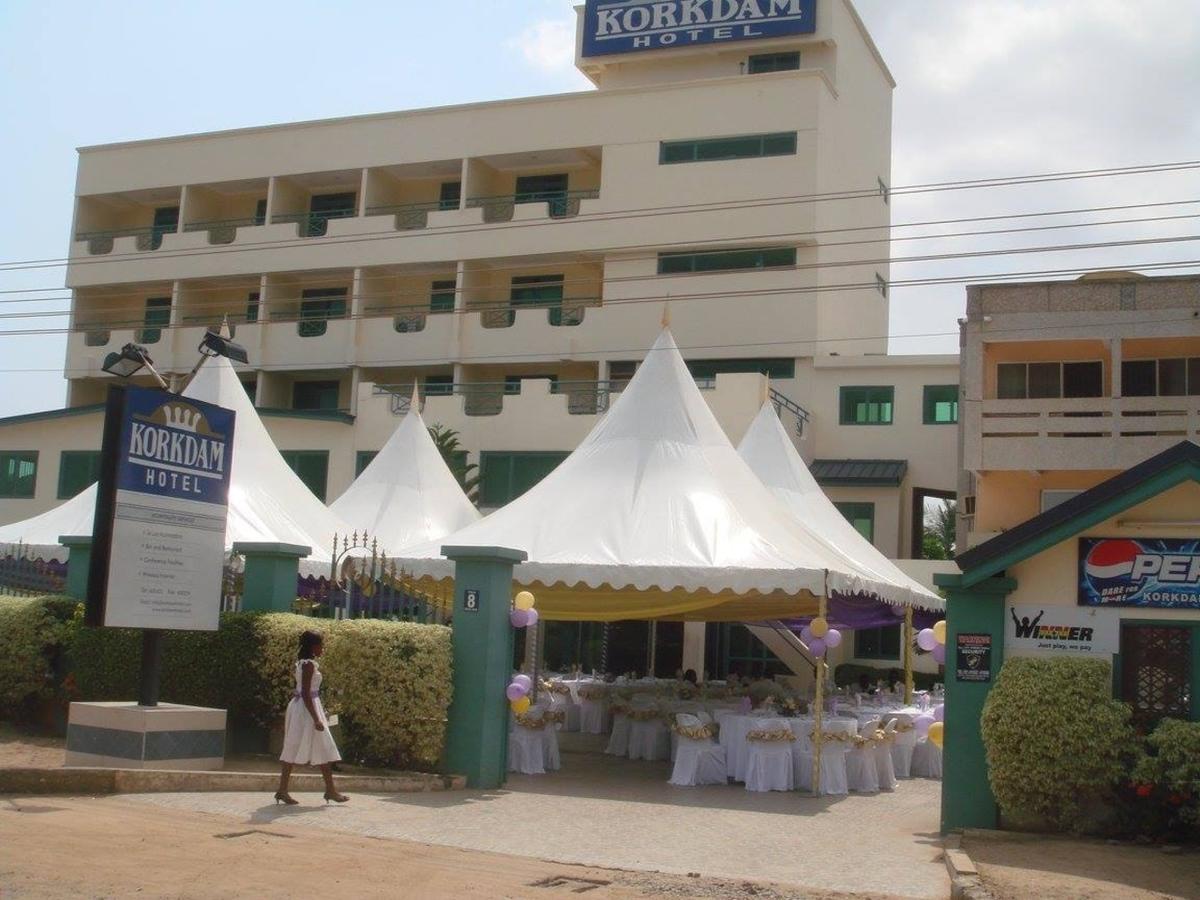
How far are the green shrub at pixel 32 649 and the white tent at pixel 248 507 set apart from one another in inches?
167

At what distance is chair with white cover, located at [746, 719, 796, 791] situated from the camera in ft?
52.2

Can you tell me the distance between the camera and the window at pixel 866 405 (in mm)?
32344

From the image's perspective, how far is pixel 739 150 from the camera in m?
34.0

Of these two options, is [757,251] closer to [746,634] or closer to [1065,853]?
[746,634]

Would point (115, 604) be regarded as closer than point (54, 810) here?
No

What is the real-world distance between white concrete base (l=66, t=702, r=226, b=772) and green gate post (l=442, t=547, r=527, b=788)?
2.51 metres

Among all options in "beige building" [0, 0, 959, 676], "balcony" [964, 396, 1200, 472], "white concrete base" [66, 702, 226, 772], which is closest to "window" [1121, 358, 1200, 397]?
"balcony" [964, 396, 1200, 472]

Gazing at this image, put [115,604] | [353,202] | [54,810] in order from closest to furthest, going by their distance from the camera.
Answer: [54,810], [115,604], [353,202]

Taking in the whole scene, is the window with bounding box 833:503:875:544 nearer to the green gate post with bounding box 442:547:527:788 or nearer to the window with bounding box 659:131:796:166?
the window with bounding box 659:131:796:166

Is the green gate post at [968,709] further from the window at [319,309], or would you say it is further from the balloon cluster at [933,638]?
the window at [319,309]

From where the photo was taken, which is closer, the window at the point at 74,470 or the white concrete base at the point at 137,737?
the white concrete base at the point at 137,737

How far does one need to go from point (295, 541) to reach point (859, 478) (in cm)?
1390

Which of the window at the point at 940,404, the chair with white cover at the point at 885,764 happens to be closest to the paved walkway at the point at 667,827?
the chair with white cover at the point at 885,764

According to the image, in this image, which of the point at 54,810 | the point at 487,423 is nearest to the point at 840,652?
the point at 487,423
